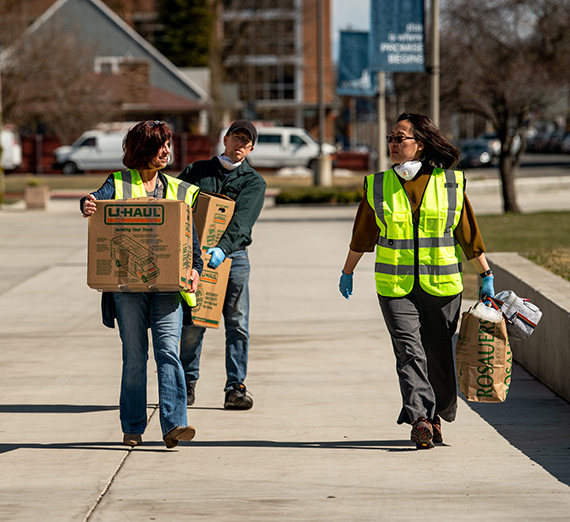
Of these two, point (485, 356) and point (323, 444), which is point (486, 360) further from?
point (323, 444)

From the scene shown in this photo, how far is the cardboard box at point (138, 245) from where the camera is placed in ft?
17.7

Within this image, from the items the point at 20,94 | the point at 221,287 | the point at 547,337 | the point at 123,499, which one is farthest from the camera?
the point at 20,94

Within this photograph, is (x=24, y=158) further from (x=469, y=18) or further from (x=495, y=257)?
(x=495, y=257)

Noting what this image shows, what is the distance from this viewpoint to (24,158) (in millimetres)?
48594

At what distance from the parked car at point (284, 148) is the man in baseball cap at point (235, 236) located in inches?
1524

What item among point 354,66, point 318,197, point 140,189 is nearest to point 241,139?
point 140,189

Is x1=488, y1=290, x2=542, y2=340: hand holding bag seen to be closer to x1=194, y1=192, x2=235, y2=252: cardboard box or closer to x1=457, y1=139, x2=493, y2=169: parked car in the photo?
x1=194, y1=192, x2=235, y2=252: cardboard box

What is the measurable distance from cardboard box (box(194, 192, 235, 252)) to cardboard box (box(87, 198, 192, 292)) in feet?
3.01

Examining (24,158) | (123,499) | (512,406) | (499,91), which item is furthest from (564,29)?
(24,158)

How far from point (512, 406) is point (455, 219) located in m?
1.79

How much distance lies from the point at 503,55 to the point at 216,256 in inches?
635

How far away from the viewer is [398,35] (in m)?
18.2

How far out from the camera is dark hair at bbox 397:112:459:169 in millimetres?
5672

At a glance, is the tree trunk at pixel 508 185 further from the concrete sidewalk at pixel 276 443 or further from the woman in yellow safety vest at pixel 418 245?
the woman in yellow safety vest at pixel 418 245
